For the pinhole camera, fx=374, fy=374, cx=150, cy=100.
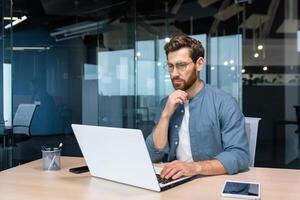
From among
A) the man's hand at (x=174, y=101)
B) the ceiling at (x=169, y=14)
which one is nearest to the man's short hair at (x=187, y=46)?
the man's hand at (x=174, y=101)

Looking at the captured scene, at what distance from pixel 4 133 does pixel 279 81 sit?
3150mm

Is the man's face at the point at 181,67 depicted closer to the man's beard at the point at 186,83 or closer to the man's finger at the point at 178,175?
the man's beard at the point at 186,83

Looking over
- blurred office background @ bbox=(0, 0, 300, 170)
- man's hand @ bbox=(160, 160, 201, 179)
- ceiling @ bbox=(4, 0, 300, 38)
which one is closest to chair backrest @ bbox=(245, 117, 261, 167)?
man's hand @ bbox=(160, 160, 201, 179)

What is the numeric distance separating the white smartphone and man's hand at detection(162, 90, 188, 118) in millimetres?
439

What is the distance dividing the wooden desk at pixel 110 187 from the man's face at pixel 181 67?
0.46 metres

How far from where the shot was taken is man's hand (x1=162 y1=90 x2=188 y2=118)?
162 cm

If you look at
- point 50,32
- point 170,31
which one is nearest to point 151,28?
point 170,31

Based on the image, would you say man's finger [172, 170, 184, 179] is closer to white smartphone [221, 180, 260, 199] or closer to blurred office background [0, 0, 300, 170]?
white smartphone [221, 180, 260, 199]

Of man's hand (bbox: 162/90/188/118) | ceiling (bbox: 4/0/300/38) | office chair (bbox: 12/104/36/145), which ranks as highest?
ceiling (bbox: 4/0/300/38)

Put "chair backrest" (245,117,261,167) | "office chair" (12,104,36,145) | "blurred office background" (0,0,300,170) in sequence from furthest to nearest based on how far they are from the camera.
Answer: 1. "blurred office background" (0,0,300,170)
2. "office chair" (12,104,36,145)
3. "chair backrest" (245,117,261,167)

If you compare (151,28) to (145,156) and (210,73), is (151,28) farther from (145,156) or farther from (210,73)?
(145,156)

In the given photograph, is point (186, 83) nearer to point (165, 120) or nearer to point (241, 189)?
point (165, 120)

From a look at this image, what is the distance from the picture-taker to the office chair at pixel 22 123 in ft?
14.7

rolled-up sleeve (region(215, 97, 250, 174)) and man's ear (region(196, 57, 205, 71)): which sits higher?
man's ear (region(196, 57, 205, 71))
